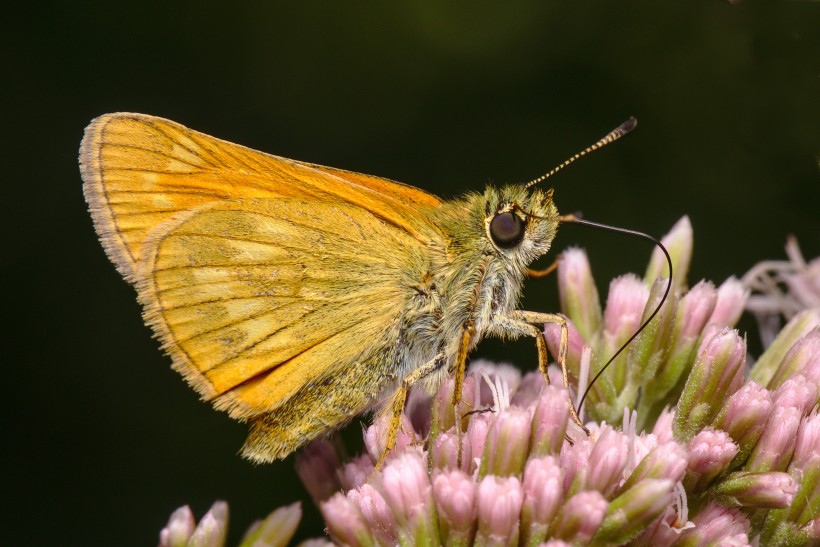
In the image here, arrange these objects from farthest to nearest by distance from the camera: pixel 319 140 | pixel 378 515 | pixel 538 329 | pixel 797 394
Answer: pixel 319 140, pixel 538 329, pixel 797 394, pixel 378 515

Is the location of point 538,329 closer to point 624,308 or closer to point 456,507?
point 624,308

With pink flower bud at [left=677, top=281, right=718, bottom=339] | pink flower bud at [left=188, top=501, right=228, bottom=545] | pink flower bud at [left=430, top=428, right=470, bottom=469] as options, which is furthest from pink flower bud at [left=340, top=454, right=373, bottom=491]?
pink flower bud at [left=677, top=281, right=718, bottom=339]

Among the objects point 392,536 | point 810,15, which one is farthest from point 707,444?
point 810,15

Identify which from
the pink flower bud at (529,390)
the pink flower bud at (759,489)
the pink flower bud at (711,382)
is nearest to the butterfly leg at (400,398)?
the pink flower bud at (529,390)

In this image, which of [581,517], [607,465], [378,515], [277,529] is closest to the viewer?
[581,517]

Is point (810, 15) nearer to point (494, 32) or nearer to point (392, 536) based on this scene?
point (494, 32)

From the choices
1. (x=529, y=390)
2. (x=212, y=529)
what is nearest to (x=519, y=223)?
(x=529, y=390)

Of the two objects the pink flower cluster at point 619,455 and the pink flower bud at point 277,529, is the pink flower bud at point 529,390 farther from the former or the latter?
the pink flower bud at point 277,529
